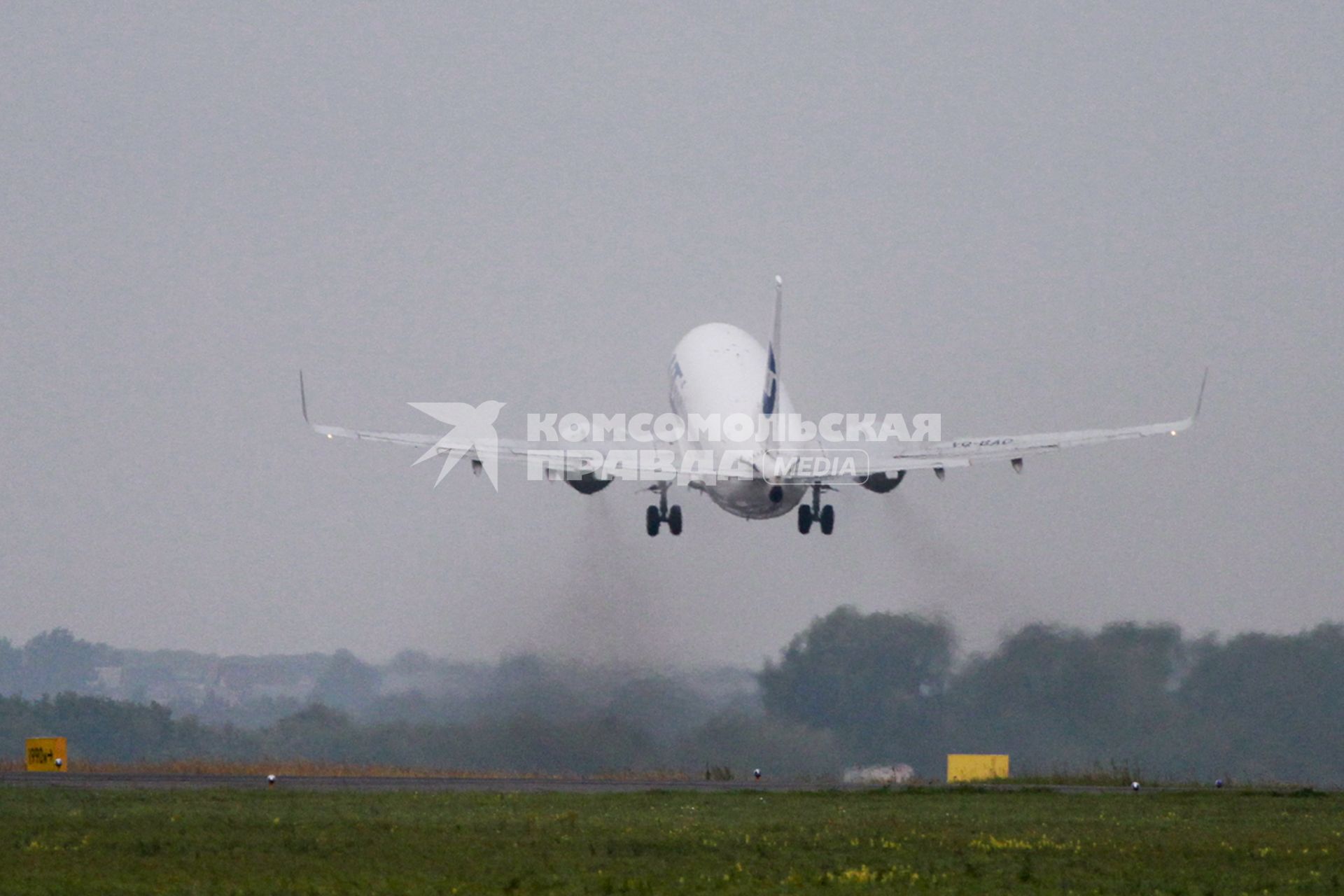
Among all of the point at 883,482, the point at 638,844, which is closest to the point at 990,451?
Result: the point at 883,482

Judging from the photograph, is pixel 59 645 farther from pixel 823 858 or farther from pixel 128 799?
pixel 823 858

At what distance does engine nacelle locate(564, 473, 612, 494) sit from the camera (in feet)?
251

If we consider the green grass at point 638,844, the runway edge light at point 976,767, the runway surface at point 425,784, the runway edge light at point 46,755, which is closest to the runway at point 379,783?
the runway surface at point 425,784

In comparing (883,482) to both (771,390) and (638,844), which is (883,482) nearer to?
(771,390)

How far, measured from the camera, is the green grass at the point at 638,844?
35375 millimetres

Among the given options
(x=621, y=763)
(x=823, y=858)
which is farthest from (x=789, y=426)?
(x=823, y=858)

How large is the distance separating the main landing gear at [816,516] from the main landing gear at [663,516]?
4.52 metres

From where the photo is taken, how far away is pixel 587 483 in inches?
3034

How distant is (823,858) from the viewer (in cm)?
3950

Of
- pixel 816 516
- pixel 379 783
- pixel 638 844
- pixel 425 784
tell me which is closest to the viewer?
pixel 638 844

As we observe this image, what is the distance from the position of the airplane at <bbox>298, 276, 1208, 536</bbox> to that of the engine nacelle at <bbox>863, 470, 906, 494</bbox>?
0.12 feet

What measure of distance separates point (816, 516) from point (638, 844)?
110ft

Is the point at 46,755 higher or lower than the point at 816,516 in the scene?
lower

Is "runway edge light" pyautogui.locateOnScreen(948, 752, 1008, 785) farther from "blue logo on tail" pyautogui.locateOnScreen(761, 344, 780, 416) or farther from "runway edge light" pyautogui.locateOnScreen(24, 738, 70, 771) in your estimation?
"runway edge light" pyautogui.locateOnScreen(24, 738, 70, 771)
